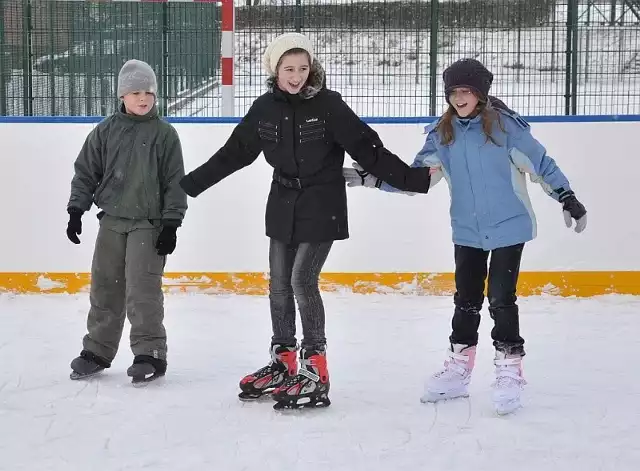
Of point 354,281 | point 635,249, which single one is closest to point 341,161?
point 354,281

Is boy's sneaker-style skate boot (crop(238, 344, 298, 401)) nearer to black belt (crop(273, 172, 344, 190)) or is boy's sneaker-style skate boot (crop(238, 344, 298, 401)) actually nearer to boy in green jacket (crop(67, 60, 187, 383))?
boy in green jacket (crop(67, 60, 187, 383))

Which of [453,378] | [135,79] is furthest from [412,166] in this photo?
[135,79]

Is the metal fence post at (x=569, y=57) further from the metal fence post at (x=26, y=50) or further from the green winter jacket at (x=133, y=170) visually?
the metal fence post at (x=26, y=50)

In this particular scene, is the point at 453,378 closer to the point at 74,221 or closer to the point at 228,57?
the point at 74,221

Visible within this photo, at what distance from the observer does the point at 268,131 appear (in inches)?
157

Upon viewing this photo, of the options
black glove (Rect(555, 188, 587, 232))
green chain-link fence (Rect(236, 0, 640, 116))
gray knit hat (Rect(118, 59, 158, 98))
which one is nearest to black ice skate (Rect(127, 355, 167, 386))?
gray knit hat (Rect(118, 59, 158, 98))

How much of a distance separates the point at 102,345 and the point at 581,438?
1927 mm

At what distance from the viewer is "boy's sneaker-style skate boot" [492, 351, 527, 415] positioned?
12.8 ft

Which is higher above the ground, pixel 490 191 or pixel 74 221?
pixel 490 191

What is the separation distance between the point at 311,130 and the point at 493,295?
0.89 meters

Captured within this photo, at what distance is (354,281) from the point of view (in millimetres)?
6055

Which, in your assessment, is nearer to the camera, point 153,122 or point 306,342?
point 306,342

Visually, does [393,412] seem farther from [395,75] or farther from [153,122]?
[395,75]

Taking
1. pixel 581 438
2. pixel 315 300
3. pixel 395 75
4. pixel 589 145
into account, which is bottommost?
pixel 581 438
